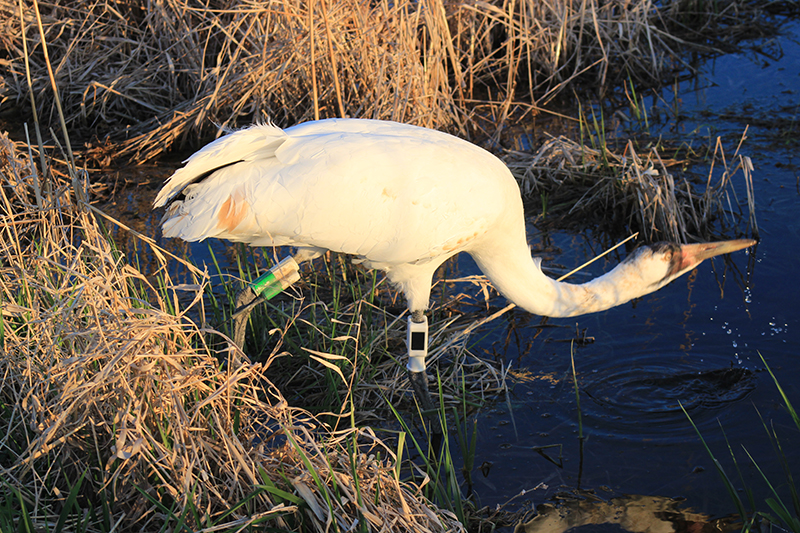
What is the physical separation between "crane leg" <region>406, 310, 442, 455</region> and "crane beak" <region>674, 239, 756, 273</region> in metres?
1.21

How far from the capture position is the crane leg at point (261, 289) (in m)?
3.52

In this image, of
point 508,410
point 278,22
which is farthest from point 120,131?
point 508,410

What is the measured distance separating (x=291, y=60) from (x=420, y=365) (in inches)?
102

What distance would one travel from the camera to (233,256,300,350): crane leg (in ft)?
11.5

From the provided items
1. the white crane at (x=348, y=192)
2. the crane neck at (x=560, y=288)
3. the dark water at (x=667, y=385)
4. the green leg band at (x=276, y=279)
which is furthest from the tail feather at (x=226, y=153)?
the dark water at (x=667, y=385)

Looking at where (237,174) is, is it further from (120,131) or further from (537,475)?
(120,131)

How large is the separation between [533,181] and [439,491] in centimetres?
302

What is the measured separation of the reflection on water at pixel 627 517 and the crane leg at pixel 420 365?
70 cm

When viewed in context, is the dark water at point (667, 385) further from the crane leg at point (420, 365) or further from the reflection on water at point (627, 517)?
Answer: the crane leg at point (420, 365)

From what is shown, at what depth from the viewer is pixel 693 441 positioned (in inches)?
126

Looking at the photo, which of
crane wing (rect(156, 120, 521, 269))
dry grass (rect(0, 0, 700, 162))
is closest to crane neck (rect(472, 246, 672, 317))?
crane wing (rect(156, 120, 521, 269))

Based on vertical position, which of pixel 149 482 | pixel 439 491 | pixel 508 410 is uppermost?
pixel 149 482

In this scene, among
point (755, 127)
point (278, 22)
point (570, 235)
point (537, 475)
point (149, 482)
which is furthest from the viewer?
point (755, 127)

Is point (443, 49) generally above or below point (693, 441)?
above
